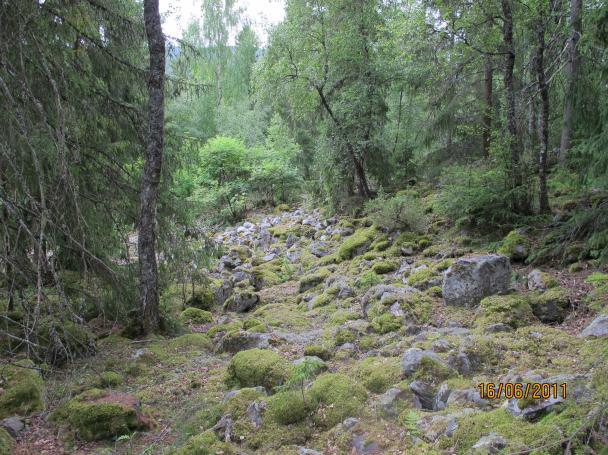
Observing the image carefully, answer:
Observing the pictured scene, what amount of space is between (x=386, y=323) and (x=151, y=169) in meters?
4.13

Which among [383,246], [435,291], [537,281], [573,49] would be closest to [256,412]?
[435,291]

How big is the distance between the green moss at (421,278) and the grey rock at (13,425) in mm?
5829

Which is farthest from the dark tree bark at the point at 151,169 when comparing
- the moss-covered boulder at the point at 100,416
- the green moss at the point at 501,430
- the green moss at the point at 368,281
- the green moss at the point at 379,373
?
the green moss at the point at 501,430

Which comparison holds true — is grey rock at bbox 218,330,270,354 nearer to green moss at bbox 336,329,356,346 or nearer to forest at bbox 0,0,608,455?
forest at bbox 0,0,608,455

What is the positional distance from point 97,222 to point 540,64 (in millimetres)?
7570

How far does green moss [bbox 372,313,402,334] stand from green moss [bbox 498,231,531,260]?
8.56 ft

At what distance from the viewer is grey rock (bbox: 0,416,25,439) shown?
3.88 m

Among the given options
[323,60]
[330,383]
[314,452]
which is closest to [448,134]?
[323,60]

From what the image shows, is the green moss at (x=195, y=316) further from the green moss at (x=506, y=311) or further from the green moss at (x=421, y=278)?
the green moss at (x=506, y=311)

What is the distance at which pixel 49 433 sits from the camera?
156 inches

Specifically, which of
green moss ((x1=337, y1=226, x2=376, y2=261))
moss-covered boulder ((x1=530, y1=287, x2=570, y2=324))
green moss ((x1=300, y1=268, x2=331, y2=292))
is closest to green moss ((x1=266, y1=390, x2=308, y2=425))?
moss-covered boulder ((x1=530, y1=287, x2=570, y2=324))

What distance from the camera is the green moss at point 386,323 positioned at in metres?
5.83

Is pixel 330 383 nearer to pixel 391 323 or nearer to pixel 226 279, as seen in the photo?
pixel 391 323

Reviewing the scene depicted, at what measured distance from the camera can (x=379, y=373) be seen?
4266 mm
